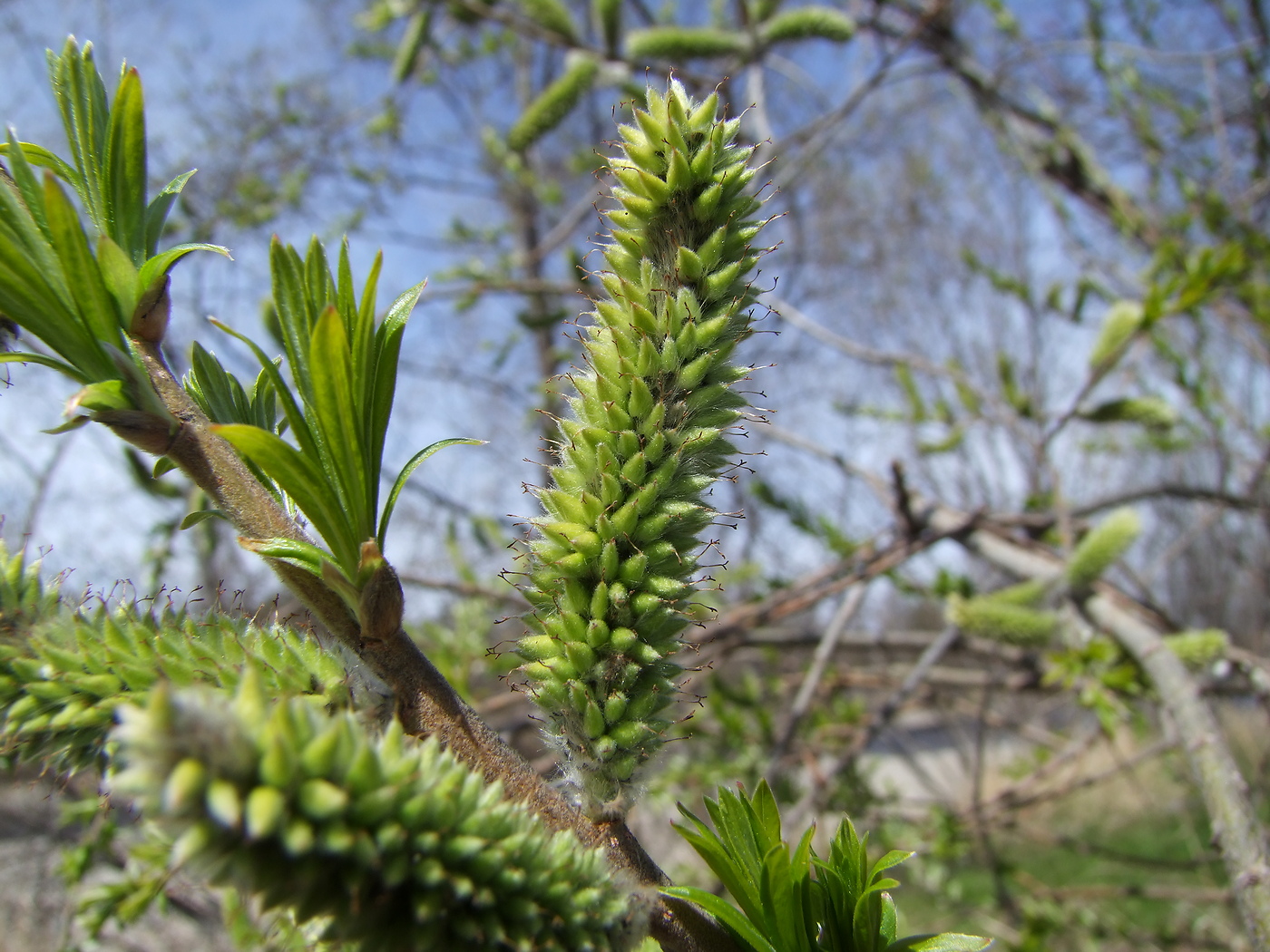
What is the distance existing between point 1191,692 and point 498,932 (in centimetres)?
168

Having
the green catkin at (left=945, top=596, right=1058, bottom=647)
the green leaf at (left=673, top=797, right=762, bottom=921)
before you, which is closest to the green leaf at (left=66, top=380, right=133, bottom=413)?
the green leaf at (left=673, top=797, right=762, bottom=921)

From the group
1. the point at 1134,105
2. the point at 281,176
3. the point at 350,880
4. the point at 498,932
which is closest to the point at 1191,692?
the point at 498,932

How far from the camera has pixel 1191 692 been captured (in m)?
1.61

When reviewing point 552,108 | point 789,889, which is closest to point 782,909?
point 789,889

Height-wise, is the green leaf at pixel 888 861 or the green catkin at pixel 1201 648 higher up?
the green catkin at pixel 1201 648

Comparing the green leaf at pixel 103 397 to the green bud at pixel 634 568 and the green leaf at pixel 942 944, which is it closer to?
the green bud at pixel 634 568

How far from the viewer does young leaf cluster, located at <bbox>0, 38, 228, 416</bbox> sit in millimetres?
646

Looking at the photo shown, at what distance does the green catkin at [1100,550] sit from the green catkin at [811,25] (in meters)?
2.18

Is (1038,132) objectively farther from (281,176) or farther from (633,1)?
(281,176)

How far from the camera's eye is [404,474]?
2.38 ft

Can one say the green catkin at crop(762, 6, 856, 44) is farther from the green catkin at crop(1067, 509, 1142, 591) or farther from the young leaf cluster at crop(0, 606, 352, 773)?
the young leaf cluster at crop(0, 606, 352, 773)

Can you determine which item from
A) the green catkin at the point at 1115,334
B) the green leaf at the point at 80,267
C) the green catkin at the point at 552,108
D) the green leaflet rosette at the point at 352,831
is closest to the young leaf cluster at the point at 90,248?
the green leaf at the point at 80,267

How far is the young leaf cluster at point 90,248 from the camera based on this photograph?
2.12 feet

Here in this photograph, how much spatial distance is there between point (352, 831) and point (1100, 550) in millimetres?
2255
